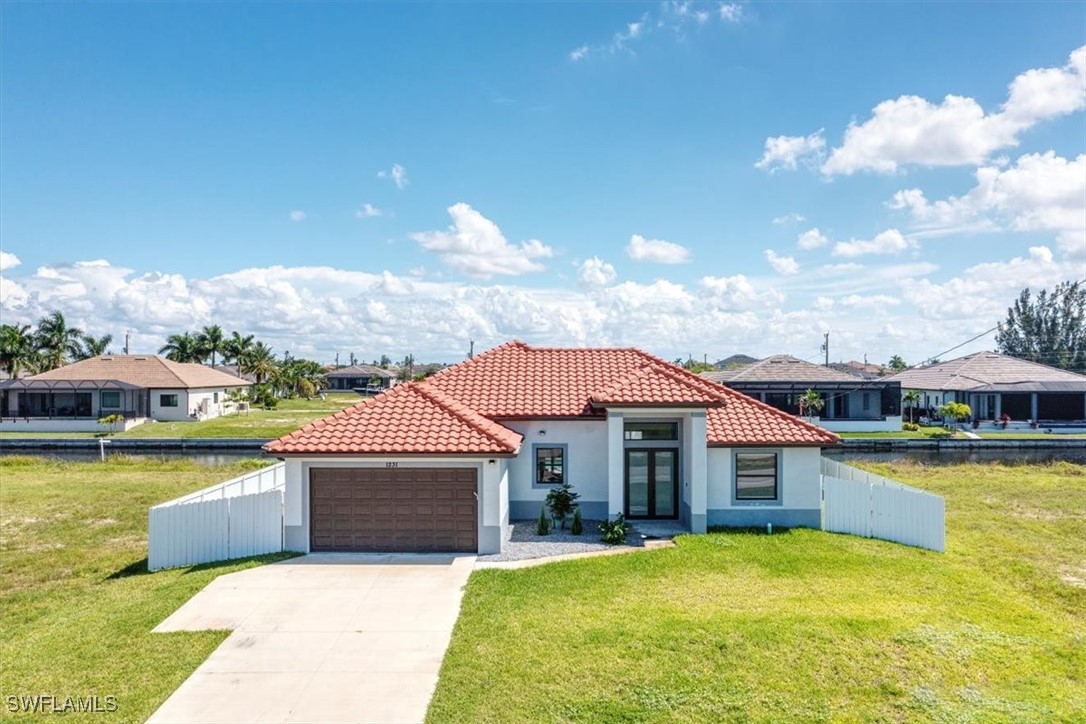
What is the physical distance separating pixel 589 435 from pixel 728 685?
9854 millimetres

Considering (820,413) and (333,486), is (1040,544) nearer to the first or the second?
(333,486)

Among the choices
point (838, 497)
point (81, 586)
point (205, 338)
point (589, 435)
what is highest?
point (205, 338)

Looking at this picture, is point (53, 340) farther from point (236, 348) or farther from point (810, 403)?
point (810, 403)

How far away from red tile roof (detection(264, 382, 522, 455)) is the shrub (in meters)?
2.89

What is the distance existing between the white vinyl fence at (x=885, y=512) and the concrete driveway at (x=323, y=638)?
9380mm

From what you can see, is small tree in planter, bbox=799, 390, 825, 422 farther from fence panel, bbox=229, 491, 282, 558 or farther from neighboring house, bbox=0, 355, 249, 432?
neighboring house, bbox=0, 355, 249, 432

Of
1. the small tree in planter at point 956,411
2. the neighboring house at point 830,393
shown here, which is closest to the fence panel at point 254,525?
the neighboring house at point 830,393

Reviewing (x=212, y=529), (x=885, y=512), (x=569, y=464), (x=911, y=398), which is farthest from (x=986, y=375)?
(x=212, y=529)

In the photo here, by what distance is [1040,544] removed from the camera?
53.1ft

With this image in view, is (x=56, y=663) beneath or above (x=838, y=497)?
beneath

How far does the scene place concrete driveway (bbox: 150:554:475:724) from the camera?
8.13 meters

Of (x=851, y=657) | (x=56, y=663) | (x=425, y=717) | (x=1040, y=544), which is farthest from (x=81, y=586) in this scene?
(x=1040, y=544)

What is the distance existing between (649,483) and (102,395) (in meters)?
52.0

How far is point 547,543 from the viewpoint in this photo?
15.4m
